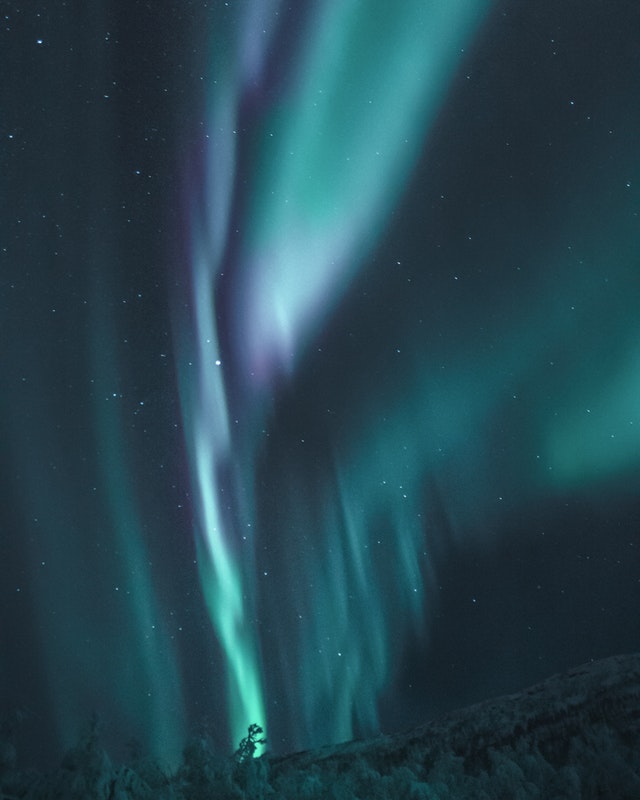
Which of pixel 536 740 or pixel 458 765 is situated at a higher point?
pixel 458 765

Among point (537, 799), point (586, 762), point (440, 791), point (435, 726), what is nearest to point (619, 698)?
point (435, 726)

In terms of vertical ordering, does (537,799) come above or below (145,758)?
below

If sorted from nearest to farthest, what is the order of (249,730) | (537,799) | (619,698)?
(249,730), (537,799), (619,698)

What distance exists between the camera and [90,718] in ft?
52.2

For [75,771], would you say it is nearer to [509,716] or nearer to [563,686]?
[509,716]

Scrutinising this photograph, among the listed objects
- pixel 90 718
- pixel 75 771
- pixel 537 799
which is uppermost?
pixel 90 718

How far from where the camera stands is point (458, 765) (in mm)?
34781

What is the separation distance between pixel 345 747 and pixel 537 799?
1308 inches

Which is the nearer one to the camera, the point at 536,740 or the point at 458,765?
the point at 458,765

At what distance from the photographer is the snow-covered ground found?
596 inches

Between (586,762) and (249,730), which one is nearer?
(249,730)

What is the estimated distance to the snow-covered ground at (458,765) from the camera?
49.6 feet

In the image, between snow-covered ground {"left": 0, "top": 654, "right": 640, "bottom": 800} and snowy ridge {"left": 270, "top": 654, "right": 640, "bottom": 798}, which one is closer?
snow-covered ground {"left": 0, "top": 654, "right": 640, "bottom": 800}

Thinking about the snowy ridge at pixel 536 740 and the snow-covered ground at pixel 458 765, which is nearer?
the snow-covered ground at pixel 458 765
